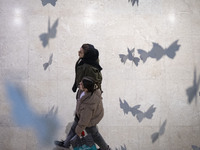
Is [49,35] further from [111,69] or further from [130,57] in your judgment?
[130,57]

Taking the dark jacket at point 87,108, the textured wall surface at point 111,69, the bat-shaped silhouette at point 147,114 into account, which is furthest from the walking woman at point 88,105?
the bat-shaped silhouette at point 147,114

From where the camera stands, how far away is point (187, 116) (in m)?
3.97

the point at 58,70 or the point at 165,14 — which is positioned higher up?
the point at 165,14

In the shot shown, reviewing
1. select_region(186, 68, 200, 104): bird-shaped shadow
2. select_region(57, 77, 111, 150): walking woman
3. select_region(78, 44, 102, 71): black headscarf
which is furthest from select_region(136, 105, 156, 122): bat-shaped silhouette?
select_region(78, 44, 102, 71): black headscarf

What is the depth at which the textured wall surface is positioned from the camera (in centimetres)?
385

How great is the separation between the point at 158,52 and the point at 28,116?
217cm

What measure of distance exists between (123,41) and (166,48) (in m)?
0.67

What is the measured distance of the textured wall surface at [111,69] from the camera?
385 centimetres

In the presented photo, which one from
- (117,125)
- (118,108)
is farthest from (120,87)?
(117,125)

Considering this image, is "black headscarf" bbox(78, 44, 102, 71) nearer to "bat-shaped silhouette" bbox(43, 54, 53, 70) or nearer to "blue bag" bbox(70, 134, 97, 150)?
"blue bag" bbox(70, 134, 97, 150)

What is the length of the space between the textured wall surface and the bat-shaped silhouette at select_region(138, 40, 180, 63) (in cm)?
2

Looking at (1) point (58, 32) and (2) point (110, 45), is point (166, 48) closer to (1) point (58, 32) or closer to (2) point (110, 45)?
(2) point (110, 45)

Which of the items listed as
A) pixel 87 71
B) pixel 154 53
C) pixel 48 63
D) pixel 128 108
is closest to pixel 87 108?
pixel 87 71

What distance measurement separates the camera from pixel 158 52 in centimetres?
404
